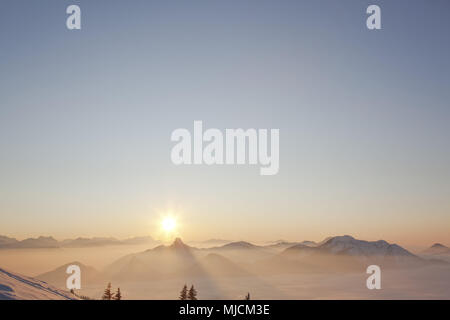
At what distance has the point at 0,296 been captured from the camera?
9969 centimetres
